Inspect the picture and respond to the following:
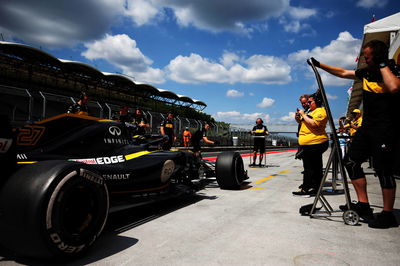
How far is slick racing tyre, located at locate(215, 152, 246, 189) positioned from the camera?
5.26 metres

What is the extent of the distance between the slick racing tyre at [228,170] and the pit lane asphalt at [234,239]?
3.66 feet

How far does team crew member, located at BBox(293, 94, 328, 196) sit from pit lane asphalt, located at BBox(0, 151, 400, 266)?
2.51 feet

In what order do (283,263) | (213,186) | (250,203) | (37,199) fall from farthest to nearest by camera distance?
(213,186)
(250,203)
(283,263)
(37,199)

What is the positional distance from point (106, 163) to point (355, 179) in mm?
2890

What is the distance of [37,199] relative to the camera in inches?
73.8

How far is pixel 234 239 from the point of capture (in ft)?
8.80

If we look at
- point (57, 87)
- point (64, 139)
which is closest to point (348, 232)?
point (64, 139)

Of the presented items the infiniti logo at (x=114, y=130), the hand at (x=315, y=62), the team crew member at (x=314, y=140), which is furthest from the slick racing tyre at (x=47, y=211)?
the team crew member at (x=314, y=140)

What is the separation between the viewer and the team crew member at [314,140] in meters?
4.58

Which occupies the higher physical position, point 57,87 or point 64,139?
point 57,87

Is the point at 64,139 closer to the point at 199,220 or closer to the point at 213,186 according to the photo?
the point at 199,220

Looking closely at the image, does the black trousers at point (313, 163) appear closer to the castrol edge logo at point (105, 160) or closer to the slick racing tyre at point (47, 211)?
the castrol edge logo at point (105, 160)

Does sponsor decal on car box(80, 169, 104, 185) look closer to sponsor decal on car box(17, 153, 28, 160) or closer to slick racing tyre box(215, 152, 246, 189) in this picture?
sponsor decal on car box(17, 153, 28, 160)

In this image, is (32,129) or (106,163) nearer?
(32,129)
